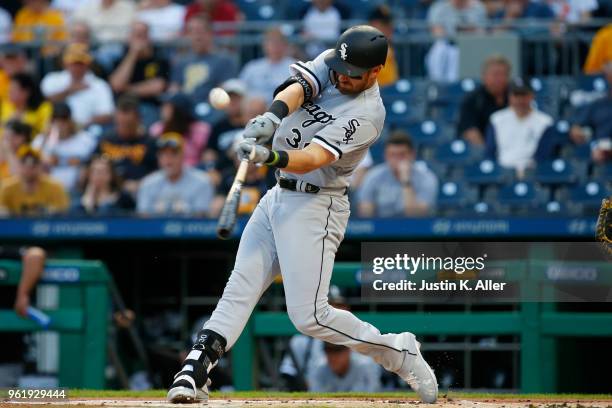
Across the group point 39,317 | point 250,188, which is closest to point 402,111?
point 250,188

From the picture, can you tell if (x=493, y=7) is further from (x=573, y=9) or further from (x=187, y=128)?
(x=187, y=128)

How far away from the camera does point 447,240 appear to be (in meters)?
9.45

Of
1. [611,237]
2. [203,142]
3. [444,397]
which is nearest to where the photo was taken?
[444,397]

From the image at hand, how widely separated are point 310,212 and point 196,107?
6.08 meters

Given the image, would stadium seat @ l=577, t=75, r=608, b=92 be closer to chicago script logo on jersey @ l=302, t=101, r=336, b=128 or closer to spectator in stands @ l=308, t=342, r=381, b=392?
spectator in stands @ l=308, t=342, r=381, b=392

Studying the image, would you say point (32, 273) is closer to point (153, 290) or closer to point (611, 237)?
point (153, 290)

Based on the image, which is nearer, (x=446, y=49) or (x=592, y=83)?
(x=592, y=83)

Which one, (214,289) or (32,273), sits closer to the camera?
(32,273)

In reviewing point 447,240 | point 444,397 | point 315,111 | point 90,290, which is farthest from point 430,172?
point 315,111

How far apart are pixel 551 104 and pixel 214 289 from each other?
11.7 ft

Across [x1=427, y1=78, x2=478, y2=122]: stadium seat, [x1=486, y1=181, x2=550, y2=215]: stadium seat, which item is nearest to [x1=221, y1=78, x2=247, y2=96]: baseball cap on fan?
[x1=427, y1=78, x2=478, y2=122]: stadium seat

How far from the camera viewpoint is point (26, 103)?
12.2m

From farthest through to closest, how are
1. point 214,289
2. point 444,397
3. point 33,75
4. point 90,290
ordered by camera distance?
point 33,75
point 214,289
point 90,290
point 444,397

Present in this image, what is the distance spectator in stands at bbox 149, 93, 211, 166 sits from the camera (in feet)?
36.7
